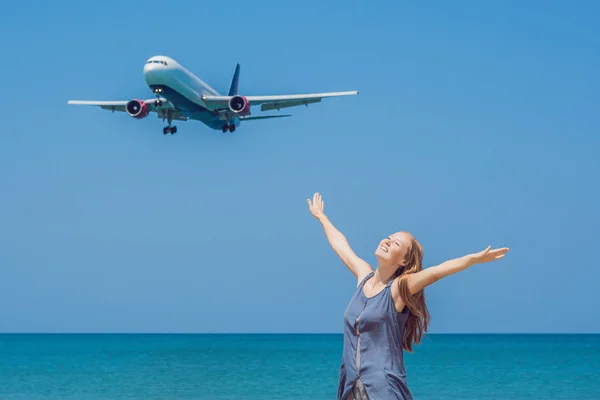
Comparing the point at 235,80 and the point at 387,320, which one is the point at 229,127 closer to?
the point at 235,80

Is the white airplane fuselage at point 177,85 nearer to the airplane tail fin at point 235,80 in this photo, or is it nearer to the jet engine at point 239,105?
the jet engine at point 239,105

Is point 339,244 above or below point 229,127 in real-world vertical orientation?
below

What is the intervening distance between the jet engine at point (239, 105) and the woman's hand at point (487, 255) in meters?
33.6

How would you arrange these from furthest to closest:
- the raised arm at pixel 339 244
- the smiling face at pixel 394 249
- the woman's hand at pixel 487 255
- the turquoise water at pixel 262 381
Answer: the turquoise water at pixel 262 381 → the raised arm at pixel 339 244 → the smiling face at pixel 394 249 → the woman's hand at pixel 487 255

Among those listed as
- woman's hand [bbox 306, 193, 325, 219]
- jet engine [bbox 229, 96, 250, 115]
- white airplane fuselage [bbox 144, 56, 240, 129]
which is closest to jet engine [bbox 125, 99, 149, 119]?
white airplane fuselage [bbox 144, 56, 240, 129]

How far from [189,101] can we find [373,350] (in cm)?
3394

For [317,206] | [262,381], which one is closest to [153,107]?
[262,381]

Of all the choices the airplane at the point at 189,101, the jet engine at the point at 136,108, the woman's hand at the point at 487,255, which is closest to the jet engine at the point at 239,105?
the airplane at the point at 189,101

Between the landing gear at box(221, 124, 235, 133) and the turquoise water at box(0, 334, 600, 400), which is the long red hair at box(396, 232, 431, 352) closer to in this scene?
the turquoise water at box(0, 334, 600, 400)

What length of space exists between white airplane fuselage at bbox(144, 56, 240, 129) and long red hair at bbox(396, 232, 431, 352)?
32.3m

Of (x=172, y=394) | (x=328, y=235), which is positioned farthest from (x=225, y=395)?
(x=328, y=235)

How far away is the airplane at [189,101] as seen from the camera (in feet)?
119

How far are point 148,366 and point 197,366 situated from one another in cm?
306

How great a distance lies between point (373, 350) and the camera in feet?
13.5
